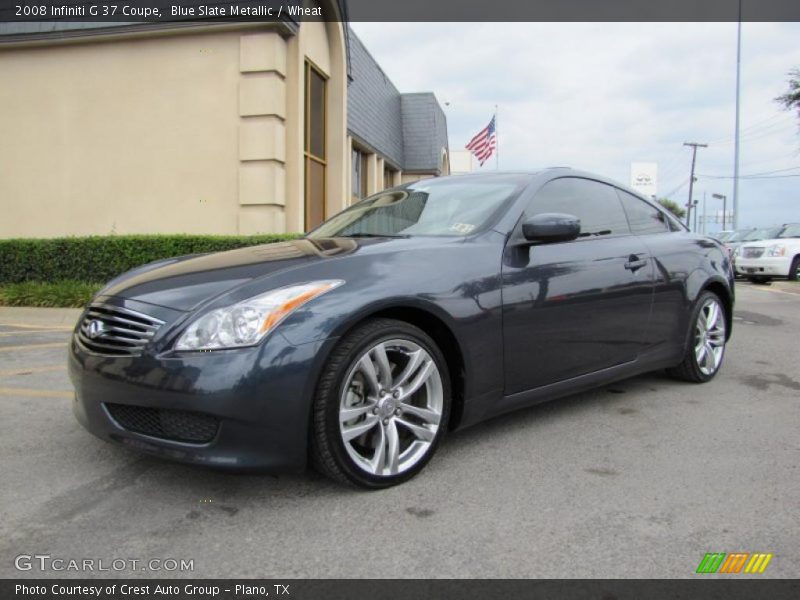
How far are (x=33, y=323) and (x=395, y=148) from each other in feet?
49.9

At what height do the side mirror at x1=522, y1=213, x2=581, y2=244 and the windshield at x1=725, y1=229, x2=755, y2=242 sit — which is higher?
the windshield at x1=725, y1=229, x2=755, y2=242

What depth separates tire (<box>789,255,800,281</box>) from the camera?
14388mm

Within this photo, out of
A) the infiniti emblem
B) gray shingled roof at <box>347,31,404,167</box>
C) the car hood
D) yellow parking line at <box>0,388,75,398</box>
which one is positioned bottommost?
yellow parking line at <box>0,388,75,398</box>

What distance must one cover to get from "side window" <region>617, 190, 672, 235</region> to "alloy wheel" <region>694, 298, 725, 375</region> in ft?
2.25

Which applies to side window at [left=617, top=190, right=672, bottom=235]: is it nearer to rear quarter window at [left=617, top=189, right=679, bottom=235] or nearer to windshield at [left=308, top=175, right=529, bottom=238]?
rear quarter window at [left=617, top=189, right=679, bottom=235]

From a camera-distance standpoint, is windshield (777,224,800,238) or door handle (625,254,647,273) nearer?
A: door handle (625,254,647,273)

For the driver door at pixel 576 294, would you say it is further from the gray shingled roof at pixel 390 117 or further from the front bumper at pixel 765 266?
the front bumper at pixel 765 266

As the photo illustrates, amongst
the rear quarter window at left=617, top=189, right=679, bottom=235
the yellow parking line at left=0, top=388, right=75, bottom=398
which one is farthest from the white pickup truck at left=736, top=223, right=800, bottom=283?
the yellow parking line at left=0, top=388, right=75, bottom=398

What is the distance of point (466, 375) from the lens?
2.95 meters

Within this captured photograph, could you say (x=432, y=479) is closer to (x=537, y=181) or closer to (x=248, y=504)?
(x=248, y=504)

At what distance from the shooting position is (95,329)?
271 cm

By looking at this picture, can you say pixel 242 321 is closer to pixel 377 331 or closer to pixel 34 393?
pixel 377 331

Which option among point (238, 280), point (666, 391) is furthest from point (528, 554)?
point (666, 391)

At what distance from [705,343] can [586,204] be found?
1598 mm
